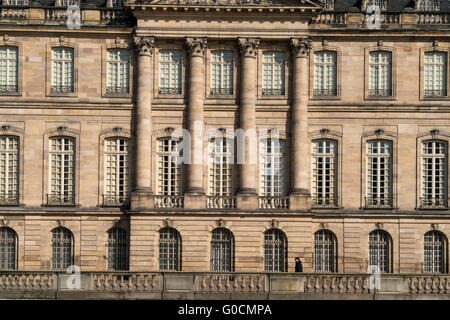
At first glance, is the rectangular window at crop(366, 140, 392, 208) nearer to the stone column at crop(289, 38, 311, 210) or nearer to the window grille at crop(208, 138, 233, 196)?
the stone column at crop(289, 38, 311, 210)

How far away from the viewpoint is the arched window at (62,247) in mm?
44844

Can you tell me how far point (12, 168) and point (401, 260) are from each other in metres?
16.9

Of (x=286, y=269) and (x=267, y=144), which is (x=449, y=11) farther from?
(x=286, y=269)

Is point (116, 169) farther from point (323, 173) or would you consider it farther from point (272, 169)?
point (323, 173)

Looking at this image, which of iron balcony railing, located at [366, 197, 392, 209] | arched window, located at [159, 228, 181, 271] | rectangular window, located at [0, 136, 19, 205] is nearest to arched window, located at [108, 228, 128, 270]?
arched window, located at [159, 228, 181, 271]

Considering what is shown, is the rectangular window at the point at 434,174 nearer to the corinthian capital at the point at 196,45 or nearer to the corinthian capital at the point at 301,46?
the corinthian capital at the point at 301,46

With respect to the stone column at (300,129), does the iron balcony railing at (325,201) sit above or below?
below

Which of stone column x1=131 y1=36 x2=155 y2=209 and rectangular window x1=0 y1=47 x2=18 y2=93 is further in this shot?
rectangular window x1=0 y1=47 x2=18 y2=93

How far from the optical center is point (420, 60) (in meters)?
45.6

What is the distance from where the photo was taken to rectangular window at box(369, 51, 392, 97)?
45.7 m

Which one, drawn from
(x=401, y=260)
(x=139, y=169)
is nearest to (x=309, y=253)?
(x=401, y=260)

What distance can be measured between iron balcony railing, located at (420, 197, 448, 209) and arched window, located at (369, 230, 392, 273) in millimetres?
2030

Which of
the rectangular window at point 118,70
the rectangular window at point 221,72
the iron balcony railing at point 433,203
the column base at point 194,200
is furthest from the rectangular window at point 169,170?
the iron balcony railing at point 433,203

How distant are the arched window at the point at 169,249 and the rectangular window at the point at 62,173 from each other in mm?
4233
